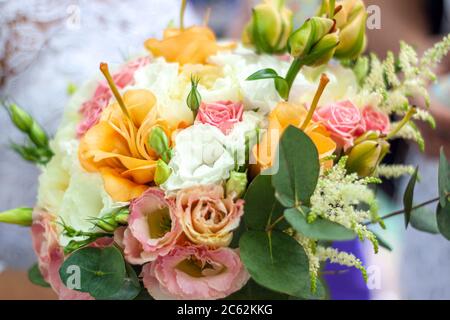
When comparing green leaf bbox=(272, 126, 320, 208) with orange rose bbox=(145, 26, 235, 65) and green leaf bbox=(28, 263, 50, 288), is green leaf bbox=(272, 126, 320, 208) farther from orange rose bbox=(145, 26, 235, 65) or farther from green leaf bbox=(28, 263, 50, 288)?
green leaf bbox=(28, 263, 50, 288)

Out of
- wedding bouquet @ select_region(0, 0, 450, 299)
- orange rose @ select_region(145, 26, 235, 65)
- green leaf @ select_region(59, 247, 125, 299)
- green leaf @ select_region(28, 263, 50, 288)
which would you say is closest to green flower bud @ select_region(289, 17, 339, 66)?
wedding bouquet @ select_region(0, 0, 450, 299)

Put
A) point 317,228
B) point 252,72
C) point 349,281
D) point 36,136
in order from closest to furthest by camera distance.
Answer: point 317,228 < point 252,72 < point 36,136 < point 349,281

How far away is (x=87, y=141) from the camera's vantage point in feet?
1.50

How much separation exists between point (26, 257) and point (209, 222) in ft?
2.00

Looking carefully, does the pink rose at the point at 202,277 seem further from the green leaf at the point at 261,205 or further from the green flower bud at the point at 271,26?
the green flower bud at the point at 271,26

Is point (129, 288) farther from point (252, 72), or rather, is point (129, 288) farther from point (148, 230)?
point (252, 72)

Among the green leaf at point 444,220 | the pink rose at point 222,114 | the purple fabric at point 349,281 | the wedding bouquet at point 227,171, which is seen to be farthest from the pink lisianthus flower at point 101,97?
the purple fabric at point 349,281

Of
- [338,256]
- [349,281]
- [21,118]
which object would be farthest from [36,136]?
[349,281]

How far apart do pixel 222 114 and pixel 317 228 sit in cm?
13

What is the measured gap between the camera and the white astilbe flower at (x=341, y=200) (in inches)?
15.3

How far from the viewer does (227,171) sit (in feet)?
1.40

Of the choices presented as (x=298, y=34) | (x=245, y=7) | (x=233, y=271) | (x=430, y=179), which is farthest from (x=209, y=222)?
(x=430, y=179)

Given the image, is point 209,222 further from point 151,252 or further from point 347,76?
point 347,76

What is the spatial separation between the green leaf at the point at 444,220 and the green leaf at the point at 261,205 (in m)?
0.16
